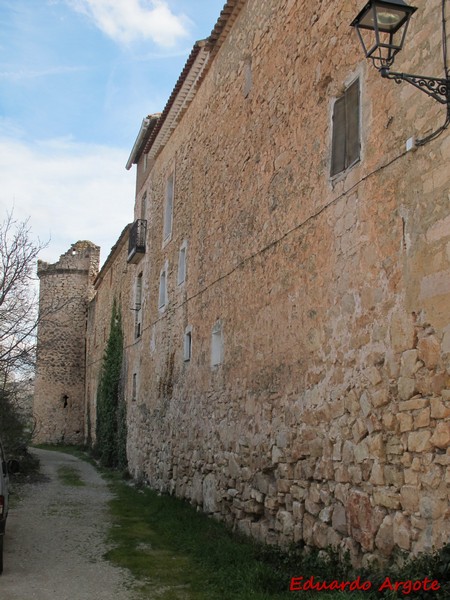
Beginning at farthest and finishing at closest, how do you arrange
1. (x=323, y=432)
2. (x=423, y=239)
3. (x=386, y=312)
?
(x=323, y=432)
(x=386, y=312)
(x=423, y=239)

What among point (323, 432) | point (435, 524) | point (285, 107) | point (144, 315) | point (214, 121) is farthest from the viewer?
point (144, 315)

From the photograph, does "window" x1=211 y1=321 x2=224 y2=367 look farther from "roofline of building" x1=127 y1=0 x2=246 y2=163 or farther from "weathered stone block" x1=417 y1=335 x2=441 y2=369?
"weathered stone block" x1=417 y1=335 x2=441 y2=369

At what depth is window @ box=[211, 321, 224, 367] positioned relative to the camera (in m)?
10.7

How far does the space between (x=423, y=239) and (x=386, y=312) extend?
784 mm

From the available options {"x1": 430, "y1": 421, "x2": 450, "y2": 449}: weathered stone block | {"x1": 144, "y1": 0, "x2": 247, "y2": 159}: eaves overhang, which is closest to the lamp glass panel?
{"x1": 430, "y1": 421, "x2": 450, "y2": 449}: weathered stone block

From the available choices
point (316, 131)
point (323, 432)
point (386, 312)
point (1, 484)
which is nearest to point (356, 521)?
point (323, 432)

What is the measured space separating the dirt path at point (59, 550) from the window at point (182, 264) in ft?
15.9

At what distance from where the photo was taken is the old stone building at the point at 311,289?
5.27m

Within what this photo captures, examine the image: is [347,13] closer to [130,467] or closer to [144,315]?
[144,315]

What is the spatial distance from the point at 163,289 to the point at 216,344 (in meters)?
4.86

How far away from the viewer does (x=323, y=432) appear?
6.73 meters

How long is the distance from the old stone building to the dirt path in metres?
1.87

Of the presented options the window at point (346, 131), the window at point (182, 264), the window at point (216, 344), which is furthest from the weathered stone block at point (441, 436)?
the window at point (182, 264)

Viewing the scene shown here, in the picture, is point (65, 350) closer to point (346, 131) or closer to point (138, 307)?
point (138, 307)
